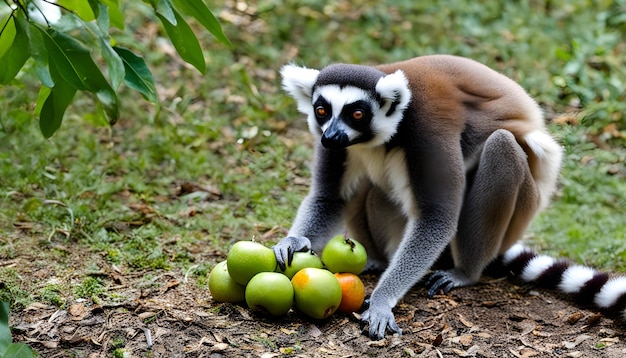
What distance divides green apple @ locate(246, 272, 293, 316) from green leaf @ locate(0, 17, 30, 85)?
1727mm

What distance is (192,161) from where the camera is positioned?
22.6 ft

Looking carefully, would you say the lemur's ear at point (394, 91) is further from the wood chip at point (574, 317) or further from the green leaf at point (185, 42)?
the wood chip at point (574, 317)

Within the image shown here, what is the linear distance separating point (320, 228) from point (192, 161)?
2162 mm

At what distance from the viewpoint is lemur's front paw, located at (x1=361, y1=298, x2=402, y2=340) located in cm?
424

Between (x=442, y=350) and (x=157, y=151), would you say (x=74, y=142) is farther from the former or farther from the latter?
(x=442, y=350)

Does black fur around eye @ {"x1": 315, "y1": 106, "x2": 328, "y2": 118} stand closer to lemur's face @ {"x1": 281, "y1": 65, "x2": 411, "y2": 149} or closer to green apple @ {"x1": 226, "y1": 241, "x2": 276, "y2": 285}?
lemur's face @ {"x1": 281, "y1": 65, "x2": 411, "y2": 149}

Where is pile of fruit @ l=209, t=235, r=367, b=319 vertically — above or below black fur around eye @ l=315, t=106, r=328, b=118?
below

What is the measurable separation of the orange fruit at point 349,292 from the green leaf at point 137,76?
1.57 meters

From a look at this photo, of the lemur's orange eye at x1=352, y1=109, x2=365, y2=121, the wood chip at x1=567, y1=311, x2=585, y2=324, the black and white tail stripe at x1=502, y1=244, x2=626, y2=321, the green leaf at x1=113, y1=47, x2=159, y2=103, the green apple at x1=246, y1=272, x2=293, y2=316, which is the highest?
the green leaf at x1=113, y1=47, x2=159, y2=103

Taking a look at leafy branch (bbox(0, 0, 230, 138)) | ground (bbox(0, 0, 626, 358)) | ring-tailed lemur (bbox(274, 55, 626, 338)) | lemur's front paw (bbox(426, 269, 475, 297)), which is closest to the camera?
leafy branch (bbox(0, 0, 230, 138))

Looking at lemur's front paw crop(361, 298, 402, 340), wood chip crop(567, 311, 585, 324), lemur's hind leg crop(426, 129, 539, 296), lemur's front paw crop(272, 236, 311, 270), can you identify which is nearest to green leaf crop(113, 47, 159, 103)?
lemur's front paw crop(272, 236, 311, 270)

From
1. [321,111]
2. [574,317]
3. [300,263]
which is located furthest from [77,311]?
[574,317]

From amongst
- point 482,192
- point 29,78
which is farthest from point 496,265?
point 29,78

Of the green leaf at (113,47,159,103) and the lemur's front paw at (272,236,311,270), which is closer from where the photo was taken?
the green leaf at (113,47,159,103)
